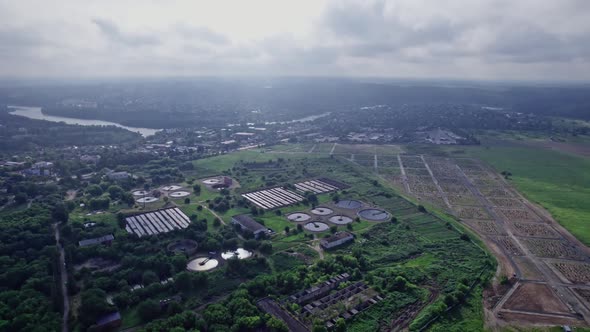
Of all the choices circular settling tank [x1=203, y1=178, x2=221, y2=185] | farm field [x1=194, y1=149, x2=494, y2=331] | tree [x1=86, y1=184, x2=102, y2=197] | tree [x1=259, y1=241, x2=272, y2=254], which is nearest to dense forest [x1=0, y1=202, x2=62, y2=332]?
tree [x1=86, y1=184, x2=102, y2=197]

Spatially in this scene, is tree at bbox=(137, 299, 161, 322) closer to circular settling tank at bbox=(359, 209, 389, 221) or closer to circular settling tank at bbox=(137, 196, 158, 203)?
circular settling tank at bbox=(137, 196, 158, 203)

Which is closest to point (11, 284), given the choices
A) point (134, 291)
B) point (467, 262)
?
point (134, 291)

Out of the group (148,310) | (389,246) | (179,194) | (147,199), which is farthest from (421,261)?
(147,199)

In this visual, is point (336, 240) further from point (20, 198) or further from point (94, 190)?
point (20, 198)

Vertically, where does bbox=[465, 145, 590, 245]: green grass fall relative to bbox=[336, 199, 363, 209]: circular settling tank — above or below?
above

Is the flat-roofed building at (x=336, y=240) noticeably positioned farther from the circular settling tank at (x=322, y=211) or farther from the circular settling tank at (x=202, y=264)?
the circular settling tank at (x=202, y=264)

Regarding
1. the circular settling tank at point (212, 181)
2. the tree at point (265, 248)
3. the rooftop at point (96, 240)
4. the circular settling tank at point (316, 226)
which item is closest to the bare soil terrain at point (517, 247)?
the circular settling tank at point (316, 226)
